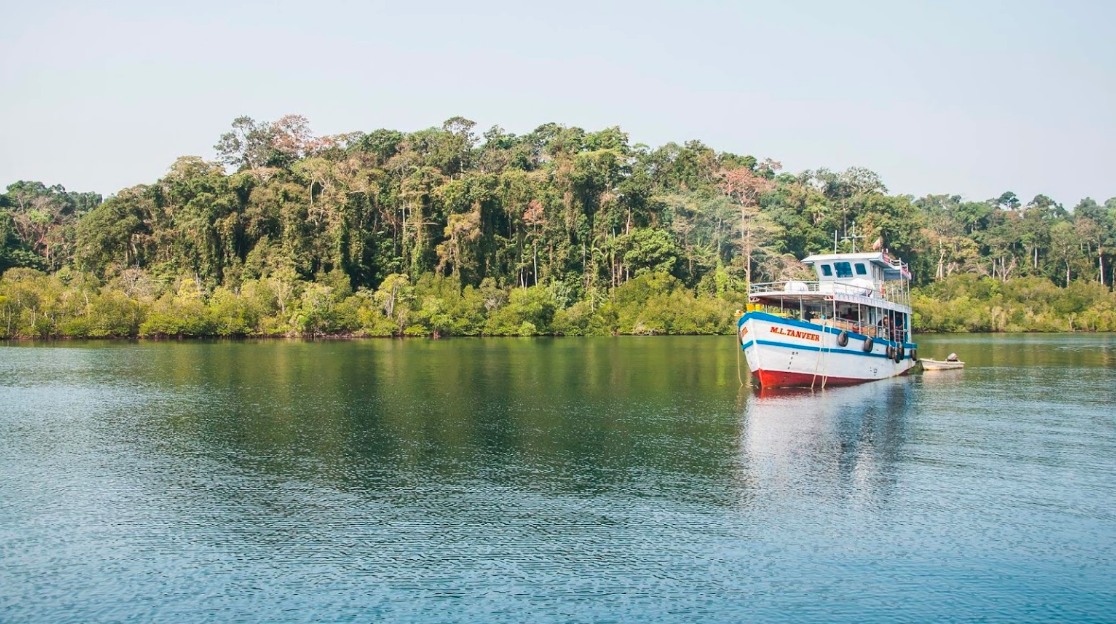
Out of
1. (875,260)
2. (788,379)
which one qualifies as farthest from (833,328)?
(875,260)

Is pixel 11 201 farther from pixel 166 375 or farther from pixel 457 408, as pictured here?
pixel 457 408

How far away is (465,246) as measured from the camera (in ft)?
381

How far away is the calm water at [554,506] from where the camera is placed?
17.2 metres

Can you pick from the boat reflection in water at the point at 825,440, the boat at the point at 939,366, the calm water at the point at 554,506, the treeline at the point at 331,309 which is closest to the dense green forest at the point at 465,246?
the treeline at the point at 331,309

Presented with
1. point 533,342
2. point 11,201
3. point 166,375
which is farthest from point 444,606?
point 11,201

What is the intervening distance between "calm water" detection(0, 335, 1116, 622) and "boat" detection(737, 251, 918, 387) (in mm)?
2720

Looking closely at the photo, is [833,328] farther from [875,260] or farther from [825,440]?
[825,440]

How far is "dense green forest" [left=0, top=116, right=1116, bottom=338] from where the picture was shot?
343 ft

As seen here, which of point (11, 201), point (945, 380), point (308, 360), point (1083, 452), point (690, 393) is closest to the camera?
point (1083, 452)

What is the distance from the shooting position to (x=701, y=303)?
375 feet

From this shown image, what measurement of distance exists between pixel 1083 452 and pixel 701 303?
276 feet

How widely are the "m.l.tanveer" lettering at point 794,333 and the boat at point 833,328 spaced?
0.05m

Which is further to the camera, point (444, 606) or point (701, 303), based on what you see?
point (701, 303)

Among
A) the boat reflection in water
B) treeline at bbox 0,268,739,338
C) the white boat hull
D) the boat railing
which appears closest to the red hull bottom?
the white boat hull
